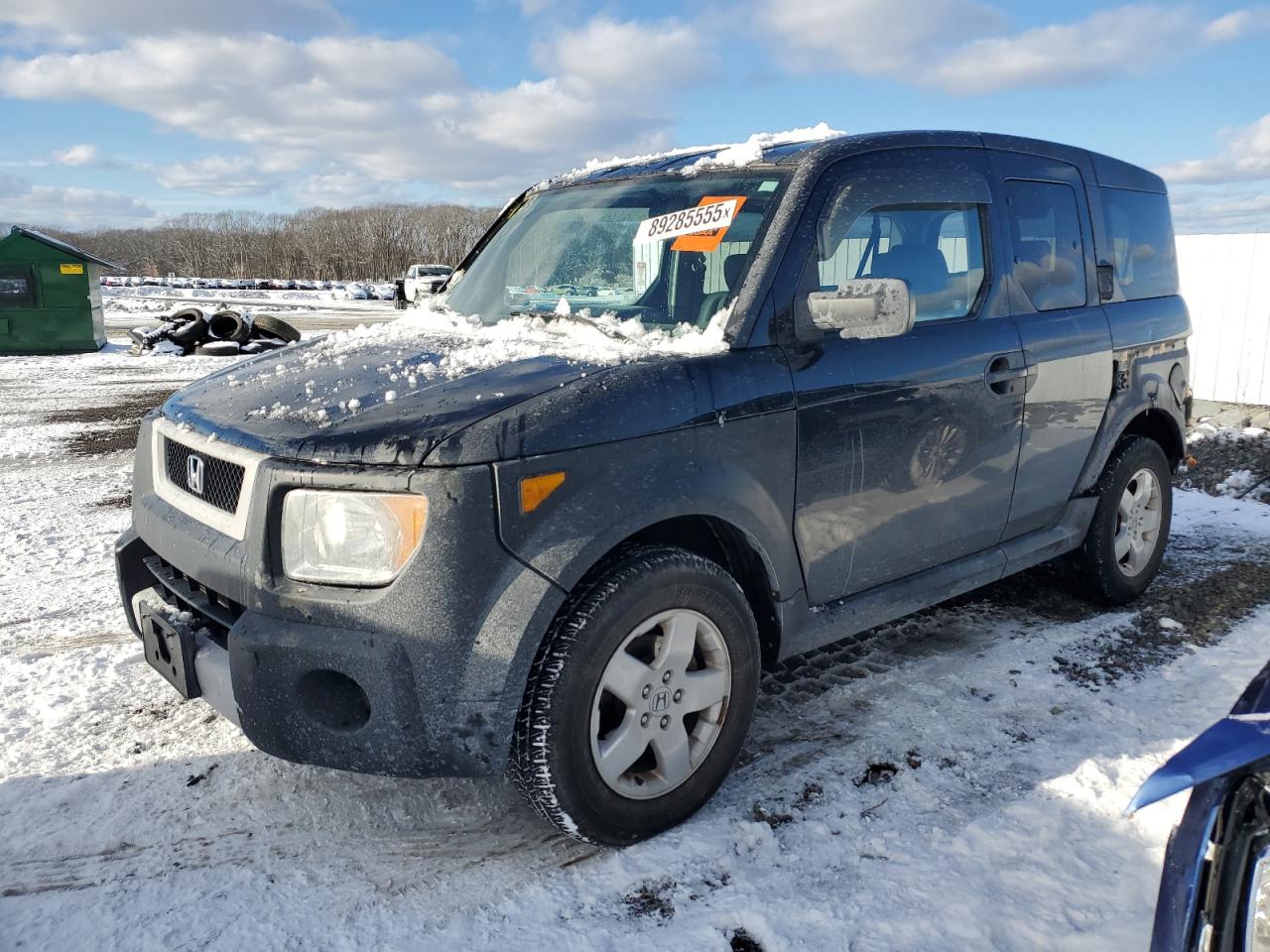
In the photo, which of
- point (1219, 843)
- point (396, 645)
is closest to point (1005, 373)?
point (1219, 843)

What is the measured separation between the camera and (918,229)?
352 centimetres

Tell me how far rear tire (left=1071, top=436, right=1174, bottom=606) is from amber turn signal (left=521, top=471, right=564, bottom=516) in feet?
9.77

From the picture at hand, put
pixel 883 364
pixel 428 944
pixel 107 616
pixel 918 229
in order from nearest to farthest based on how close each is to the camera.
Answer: pixel 428 944 → pixel 883 364 → pixel 918 229 → pixel 107 616

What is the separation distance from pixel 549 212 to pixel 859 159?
1281 mm

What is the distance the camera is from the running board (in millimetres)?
3125

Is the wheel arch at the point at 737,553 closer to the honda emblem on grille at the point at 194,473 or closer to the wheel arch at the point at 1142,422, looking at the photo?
the honda emblem on grille at the point at 194,473

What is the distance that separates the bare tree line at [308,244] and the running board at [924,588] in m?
88.3

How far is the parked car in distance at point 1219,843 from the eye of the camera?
148 centimetres

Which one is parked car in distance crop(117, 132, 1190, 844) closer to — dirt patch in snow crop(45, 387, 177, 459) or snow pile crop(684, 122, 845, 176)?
snow pile crop(684, 122, 845, 176)

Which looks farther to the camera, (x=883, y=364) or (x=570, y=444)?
(x=883, y=364)

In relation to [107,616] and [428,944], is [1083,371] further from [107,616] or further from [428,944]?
[107,616]

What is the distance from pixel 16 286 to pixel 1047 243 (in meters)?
19.6

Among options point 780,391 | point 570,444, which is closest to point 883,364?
point 780,391

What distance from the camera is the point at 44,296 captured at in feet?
60.3
